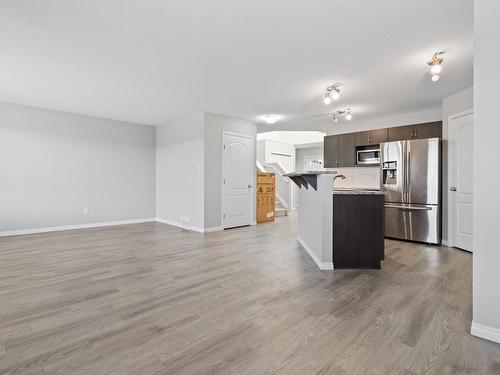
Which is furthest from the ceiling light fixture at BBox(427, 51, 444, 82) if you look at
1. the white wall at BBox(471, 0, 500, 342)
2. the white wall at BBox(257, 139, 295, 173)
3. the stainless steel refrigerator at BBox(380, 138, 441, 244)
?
the white wall at BBox(257, 139, 295, 173)

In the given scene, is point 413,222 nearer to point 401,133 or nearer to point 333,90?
point 401,133

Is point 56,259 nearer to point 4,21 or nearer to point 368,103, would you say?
point 4,21

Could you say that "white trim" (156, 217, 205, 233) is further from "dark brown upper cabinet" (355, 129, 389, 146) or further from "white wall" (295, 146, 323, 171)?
"white wall" (295, 146, 323, 171)

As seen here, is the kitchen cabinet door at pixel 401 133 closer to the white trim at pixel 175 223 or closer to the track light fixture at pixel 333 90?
the track light fixture at pixel 333 90

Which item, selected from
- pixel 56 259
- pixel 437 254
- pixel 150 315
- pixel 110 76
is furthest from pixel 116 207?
pixel 437 254

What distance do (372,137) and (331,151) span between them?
38.4 inches

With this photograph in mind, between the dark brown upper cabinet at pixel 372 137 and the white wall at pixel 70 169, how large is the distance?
5.06 meters

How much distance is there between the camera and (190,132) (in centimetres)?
591

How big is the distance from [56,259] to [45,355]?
238 centimetres

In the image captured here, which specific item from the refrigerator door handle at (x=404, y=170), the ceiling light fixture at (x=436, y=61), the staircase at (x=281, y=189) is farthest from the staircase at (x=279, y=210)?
the ceiling light fixture at (x=436, y=61)

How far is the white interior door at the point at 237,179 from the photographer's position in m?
5.90

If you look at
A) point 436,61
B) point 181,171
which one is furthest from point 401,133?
point 181,171

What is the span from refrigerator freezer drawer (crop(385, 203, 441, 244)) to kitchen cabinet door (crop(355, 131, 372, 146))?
1.51m

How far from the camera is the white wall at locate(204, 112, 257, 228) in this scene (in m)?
5.55
